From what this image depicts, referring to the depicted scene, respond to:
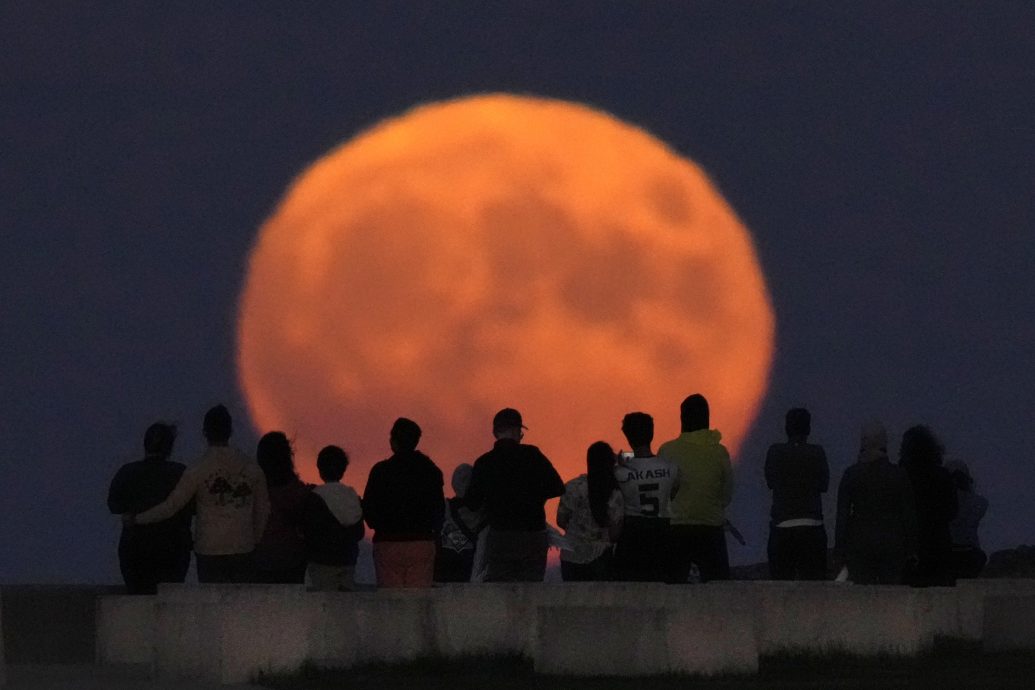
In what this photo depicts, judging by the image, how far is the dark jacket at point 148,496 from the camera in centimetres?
1928

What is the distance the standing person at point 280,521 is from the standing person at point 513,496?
4.49 ft

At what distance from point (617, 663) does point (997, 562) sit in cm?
3731

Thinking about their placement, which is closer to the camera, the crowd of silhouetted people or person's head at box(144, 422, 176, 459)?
the crowd of silhouetted people

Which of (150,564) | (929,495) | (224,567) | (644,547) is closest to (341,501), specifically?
(224,567)

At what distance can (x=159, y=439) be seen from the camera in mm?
19359

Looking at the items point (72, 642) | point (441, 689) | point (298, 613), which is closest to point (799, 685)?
point (441, 689)

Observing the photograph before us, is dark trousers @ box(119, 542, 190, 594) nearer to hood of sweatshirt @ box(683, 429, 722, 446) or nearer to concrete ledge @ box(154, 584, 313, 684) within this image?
concrete ledge @ box(154, 584, 313, 684)

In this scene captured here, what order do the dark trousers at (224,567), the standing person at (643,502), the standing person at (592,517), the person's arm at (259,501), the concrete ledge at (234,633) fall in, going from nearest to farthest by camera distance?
the concrete ledge at (234,633) < the person's arm at (259,501) < the dark trousers at (224,567) < the standing person at (643,502) < the standing person at (592,517)

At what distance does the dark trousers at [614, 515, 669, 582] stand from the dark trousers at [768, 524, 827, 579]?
6.52 ft

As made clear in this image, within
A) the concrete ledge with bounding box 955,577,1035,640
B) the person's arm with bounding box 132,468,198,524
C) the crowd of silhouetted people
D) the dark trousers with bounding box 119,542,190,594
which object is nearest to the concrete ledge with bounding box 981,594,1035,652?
the concrete ledge with bounding box 955,577,1035,640

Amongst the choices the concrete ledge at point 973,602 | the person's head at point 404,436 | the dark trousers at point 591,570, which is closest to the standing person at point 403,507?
the person's head at point 404,436

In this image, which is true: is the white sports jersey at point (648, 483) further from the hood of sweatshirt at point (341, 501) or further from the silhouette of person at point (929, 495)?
the silhouette of person at point (929, 495)

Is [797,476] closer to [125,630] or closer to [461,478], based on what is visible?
[461,478]

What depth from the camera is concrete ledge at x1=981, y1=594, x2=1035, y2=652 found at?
22281 mm
